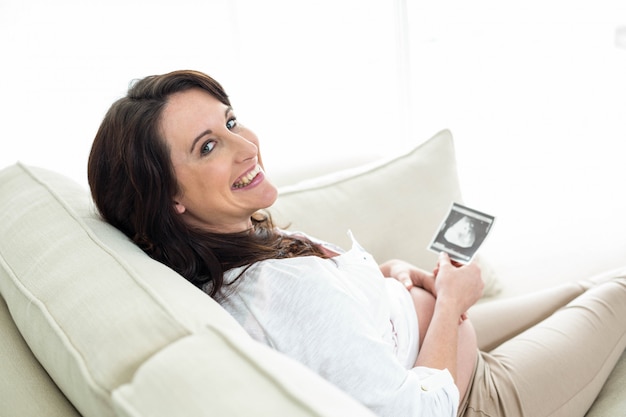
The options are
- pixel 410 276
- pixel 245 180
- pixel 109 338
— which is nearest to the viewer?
pixel 109 338

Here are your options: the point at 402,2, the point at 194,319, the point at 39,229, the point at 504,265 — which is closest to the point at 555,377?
the point at 504,265

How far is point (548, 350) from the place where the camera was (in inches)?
60.1

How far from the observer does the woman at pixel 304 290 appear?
117 centimetres

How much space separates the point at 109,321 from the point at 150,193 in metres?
0.46

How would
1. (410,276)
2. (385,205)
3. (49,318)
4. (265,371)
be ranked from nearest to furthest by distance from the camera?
(265,371) → (49,318) → (410,276) → (385,205)

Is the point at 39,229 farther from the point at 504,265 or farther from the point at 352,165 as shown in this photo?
the point at 504,265

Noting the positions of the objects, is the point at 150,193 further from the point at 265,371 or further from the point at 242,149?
the point at 265,371

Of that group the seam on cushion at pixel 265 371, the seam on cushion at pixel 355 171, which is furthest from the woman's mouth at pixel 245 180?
the seam on cushion at pixel 265 371

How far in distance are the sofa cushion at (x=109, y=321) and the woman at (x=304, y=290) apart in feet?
0.42

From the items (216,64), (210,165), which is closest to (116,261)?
(210,165)

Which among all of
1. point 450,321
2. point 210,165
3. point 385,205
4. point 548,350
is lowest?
point 548,350

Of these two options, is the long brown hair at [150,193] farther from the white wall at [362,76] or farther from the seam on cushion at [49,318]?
the white wall at [362,76]

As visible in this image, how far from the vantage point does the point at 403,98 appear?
11.6 feet

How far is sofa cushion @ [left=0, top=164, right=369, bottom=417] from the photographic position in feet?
2.42
